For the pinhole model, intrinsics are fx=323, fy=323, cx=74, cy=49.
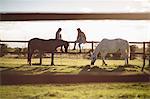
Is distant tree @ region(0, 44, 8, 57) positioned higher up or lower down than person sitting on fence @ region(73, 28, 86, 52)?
lower down

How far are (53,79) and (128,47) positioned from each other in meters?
0.84

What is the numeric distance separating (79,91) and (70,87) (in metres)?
0.10

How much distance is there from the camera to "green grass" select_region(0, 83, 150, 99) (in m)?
2.96

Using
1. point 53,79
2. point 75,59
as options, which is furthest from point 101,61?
point 53,79

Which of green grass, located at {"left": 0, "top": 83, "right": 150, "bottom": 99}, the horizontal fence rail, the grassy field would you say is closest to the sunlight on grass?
the grassy field

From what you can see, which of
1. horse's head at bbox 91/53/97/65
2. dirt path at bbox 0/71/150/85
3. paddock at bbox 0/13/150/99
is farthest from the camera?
horse's head at bbox 91/53/97/65

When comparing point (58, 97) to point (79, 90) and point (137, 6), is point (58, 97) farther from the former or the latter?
point (137, 6)

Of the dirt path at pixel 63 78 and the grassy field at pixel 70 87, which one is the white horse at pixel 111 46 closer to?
the grassy field at pixel 70 87

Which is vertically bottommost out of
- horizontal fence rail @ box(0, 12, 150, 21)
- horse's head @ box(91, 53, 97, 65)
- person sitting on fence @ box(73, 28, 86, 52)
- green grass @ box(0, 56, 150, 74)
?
green grass @ box(0, 56, 150, 74)

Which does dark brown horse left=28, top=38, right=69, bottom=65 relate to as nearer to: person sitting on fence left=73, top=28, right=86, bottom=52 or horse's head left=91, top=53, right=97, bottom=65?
person sitting on fence left=73, top=28, right=86, bottom=52

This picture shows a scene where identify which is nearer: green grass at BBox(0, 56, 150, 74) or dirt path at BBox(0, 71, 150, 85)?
dirt path at BBox(0, 71, 150, 85)

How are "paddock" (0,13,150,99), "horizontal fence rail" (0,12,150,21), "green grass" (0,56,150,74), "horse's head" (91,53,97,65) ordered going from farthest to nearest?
"horse's head" (91,53,97,65) < "green grass" (0,56,150,74) < "paddock" (0,13,150,99) < "horizontal fence rail" (0,12,150,21)

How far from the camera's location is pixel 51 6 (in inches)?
122

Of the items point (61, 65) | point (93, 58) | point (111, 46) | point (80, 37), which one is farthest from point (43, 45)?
point (111, 46)
